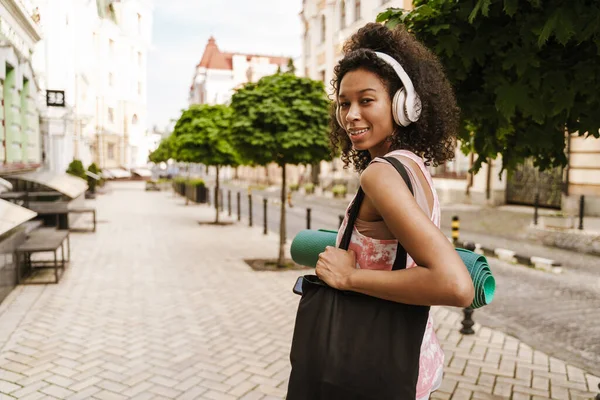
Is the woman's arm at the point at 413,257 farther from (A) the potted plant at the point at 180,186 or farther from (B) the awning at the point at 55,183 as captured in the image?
(A) the potted plant at the point at 180,186

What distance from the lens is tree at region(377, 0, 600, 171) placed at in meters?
2.63

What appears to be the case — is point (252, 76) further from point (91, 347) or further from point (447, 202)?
point (91, 347)

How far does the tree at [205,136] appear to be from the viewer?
15.7 meters

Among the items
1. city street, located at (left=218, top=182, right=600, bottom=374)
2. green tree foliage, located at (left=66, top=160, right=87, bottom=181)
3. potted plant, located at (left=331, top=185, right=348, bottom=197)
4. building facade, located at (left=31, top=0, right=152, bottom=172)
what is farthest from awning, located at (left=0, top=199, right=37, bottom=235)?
potted plant, located at (left=331, top=185, right=348, bottom=197)

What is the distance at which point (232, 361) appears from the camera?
477 cm

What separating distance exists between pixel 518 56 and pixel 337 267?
82.7 inches

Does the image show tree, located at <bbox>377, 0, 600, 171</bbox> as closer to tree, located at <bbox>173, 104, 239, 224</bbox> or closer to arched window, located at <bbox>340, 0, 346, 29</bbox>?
tree, located at <bbox>173, 104, 239, 224</bbox>

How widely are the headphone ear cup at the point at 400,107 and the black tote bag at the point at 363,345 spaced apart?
0.20m

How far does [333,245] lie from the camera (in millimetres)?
1958

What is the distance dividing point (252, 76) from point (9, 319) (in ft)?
241

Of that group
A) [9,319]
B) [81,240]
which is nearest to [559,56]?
[9,319]

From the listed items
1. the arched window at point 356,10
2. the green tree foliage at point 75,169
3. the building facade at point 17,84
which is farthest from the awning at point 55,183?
the arched window at point 356,10

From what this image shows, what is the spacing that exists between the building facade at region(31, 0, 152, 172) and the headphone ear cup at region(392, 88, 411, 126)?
1088 cm

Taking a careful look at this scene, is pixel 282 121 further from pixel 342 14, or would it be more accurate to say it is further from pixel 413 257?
pixel 342 14
